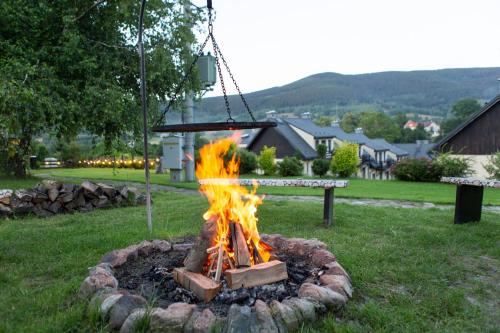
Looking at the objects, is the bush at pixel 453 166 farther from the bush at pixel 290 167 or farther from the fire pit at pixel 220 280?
the fire pit at pixel 220 280

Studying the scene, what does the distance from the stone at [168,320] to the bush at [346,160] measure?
75.2 feet

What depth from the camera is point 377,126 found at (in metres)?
96.3

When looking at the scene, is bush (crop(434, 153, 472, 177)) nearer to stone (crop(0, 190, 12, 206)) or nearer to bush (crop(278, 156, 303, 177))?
bush (crop(278, 156, 303, 177))

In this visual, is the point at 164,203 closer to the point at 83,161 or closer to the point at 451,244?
the point at 451,244

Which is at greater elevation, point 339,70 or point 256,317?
point 339,70

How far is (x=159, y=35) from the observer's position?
13.6 m

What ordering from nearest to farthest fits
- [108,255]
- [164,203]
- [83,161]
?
1. [108,255]
2. [164,203]
3. [83,161]

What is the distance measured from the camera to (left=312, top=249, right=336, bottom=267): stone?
424cm

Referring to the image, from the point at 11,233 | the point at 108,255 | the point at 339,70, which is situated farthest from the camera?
the point at 339,70

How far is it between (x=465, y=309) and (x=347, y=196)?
852 cm

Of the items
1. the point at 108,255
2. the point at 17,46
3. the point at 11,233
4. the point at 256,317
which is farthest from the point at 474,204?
the point at 17,46

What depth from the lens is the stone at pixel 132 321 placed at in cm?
288

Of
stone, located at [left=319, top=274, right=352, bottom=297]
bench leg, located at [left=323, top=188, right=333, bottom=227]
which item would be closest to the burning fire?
stone, located at [left=319, top=274, right=352, bottom=297]

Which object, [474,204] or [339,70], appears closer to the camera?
[474,204]
